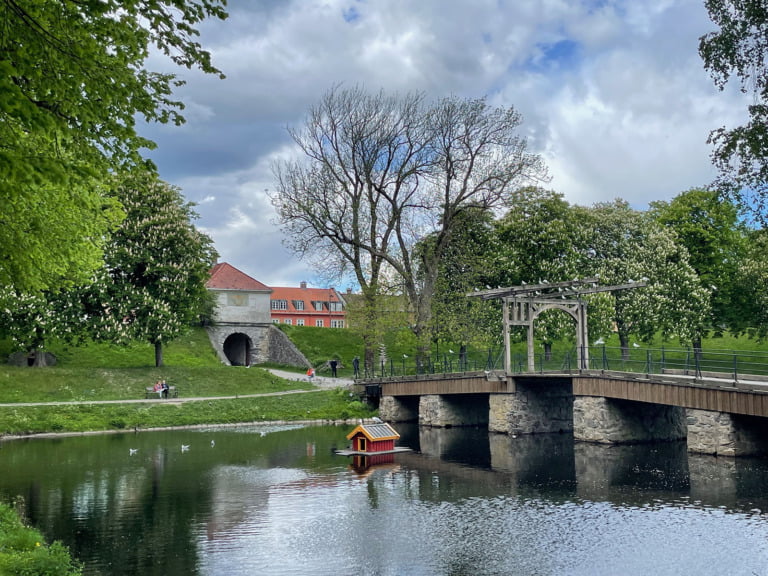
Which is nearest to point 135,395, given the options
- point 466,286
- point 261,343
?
point 466,286

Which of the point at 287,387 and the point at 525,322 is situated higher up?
the point at 525,322

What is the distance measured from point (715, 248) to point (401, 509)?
35.9m

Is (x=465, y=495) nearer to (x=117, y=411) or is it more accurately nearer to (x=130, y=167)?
(x=130, y=167)

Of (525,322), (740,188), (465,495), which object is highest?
(740,188)

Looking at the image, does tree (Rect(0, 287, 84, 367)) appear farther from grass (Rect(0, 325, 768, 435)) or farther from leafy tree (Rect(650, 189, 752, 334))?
leafy tree (Rect(650, 189, 752, 334))

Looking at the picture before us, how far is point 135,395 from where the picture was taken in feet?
142

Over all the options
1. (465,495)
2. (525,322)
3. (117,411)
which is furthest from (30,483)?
(525,322)

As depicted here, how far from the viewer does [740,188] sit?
18.9 m

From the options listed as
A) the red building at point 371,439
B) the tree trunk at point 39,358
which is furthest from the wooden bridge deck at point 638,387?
the tree trunk at point 39,358

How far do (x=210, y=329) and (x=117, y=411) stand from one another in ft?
76.6

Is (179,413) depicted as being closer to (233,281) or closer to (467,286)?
(467,286)

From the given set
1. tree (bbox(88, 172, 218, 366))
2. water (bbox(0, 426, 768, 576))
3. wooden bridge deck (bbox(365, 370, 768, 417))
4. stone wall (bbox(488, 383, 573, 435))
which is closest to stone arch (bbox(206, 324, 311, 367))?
tree (bbox(88, 172, 218, 366))

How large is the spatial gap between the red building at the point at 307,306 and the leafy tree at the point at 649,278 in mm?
46407

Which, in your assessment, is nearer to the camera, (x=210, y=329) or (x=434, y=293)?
(x=434, y=293)
